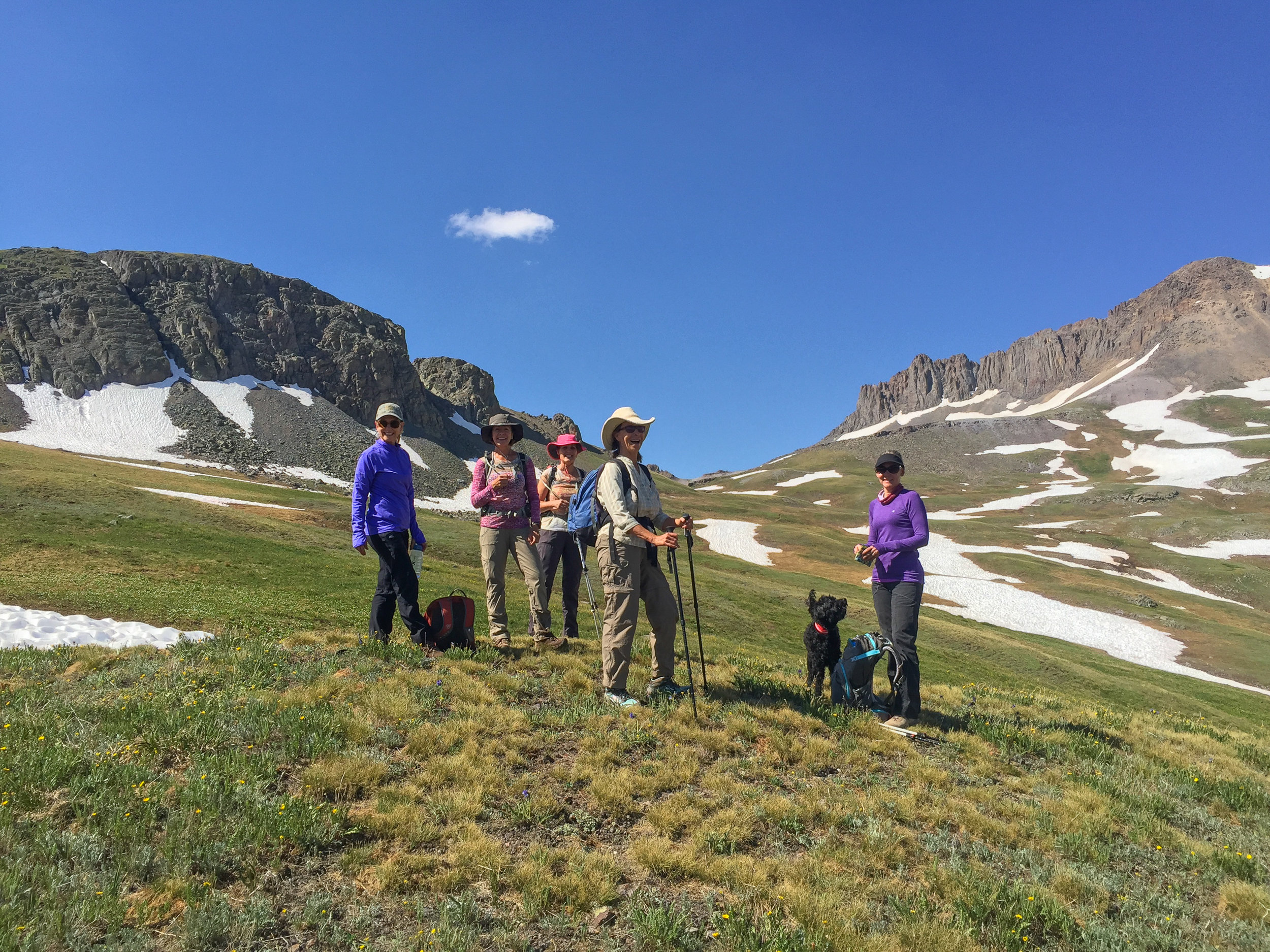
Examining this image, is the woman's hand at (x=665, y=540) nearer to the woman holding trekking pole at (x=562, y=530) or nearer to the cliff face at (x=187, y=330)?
the woman holding trekking pole at (x=562, y=530)

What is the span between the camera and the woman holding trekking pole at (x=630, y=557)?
28.8 ft

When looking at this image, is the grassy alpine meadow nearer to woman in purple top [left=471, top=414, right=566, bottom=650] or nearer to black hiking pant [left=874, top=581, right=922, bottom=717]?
black hiking pant [left=874, top=581, right=922, bottom=717]

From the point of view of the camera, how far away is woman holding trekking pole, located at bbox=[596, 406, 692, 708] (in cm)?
877

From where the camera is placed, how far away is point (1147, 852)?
659cm

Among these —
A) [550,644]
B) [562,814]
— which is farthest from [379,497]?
[562,814]

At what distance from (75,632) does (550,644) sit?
9042mm

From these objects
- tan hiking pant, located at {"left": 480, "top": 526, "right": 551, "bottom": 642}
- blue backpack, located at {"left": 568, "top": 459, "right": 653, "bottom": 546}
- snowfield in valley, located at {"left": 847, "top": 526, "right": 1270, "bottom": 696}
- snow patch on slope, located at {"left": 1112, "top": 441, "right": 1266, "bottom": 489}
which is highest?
snow patch on slope, located at {"left": 1112, "top": 441, "right": 1266, "bottom": 489}

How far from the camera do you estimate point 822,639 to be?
416 inches

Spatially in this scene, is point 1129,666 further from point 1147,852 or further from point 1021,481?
point 1021,481

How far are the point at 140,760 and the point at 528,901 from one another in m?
4.32

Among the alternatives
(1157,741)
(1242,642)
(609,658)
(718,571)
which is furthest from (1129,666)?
(609,658)

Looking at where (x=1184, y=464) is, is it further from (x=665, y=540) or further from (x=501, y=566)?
(x=665, y=540)

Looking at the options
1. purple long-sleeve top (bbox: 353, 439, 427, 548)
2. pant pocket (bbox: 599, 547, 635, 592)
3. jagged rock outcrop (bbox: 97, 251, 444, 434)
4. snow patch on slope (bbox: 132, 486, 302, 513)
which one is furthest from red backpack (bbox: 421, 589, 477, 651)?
jagged rock outcrop (bbox: 97, 251, 444, 434)

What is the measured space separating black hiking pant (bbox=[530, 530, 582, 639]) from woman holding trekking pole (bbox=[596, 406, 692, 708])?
131 inches
